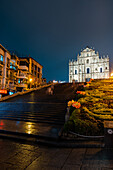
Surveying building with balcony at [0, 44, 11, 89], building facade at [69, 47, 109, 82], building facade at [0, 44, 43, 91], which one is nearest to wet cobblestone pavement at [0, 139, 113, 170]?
building facade at [0, 44, 43, 91]

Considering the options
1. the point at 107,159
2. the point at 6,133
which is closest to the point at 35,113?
the point at 6,133

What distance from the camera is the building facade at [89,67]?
224 feet

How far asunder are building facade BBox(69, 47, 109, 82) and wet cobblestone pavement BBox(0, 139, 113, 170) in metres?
66.1

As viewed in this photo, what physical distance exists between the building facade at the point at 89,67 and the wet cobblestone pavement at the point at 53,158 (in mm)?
66112

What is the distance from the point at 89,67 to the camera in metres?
71.2

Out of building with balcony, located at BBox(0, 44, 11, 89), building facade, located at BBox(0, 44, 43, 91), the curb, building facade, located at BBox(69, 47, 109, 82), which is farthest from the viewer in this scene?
building facade, located at BBox(69, 47, 109, 82)

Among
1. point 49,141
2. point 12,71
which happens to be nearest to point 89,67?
point 12,71

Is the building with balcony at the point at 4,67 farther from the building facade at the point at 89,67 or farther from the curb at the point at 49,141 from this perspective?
the building facade at the point at 89,67

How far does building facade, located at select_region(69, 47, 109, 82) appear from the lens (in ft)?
224

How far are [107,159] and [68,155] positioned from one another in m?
1.64

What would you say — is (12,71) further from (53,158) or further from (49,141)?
(53,158)

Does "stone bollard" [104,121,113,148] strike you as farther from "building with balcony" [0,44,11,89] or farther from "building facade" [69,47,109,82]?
"building facade" [69,47,109,82]

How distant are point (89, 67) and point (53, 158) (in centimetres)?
6997

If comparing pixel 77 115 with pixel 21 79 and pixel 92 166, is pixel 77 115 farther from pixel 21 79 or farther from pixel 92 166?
pixel 21 79
